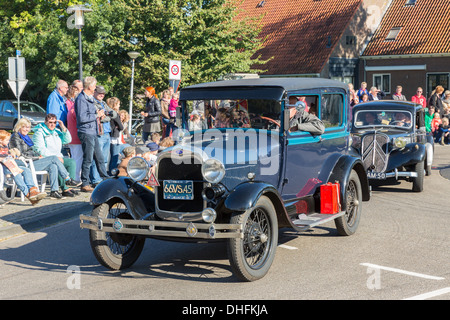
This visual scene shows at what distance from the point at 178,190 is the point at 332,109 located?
9.54ft

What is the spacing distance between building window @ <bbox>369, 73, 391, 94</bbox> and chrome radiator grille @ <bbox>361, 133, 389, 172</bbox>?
26.3 metres

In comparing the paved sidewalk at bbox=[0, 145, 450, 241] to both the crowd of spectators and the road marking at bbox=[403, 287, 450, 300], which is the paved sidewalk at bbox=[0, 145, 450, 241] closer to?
the crowd of spectators

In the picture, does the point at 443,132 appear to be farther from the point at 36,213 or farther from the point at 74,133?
the point at 36,213

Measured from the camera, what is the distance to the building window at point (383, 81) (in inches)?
1470

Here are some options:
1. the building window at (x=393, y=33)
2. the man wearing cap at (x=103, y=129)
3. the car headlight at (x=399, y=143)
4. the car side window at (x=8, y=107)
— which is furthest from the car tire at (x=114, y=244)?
the building window at (x=393, y=33)

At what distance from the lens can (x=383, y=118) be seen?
13438 mm

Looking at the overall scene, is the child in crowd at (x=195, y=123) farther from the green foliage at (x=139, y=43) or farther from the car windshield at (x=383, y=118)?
the green foliage at (x=139, y=43)

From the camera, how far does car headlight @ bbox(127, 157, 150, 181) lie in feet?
22.2

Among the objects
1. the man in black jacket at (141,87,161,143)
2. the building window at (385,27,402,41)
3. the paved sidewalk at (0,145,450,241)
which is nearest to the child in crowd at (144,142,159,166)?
the paved sidewalk at (0,145,450,241)

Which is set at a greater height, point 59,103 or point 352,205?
point 59,103

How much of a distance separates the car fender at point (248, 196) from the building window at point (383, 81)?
3257cm

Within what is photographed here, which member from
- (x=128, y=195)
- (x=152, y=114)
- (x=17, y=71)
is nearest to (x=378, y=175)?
(x=128, y=195)
